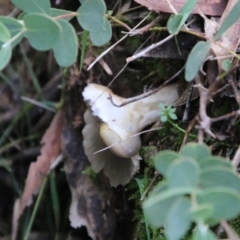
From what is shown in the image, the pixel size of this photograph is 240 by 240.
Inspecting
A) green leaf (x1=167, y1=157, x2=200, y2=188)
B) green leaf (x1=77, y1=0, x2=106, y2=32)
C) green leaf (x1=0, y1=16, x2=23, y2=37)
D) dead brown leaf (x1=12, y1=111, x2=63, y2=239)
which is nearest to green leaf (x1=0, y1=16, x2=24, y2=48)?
green leaf (x1=0, y1=16, x2=23, y2=37)

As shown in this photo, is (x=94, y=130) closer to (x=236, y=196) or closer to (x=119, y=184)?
(x=119, y=184)

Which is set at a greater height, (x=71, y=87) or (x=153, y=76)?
(x=153, y=76)

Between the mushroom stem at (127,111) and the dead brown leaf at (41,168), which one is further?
the dead brown leaf at (41,168)

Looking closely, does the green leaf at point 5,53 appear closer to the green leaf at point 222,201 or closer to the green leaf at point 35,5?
the green leaf at point 35,5

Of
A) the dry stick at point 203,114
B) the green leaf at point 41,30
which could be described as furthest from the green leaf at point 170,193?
the green leaf at point 41,30

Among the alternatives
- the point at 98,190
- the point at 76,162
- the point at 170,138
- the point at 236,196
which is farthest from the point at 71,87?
the point at 236,196

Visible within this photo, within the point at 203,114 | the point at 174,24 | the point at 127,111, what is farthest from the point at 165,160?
the point at 127,111
